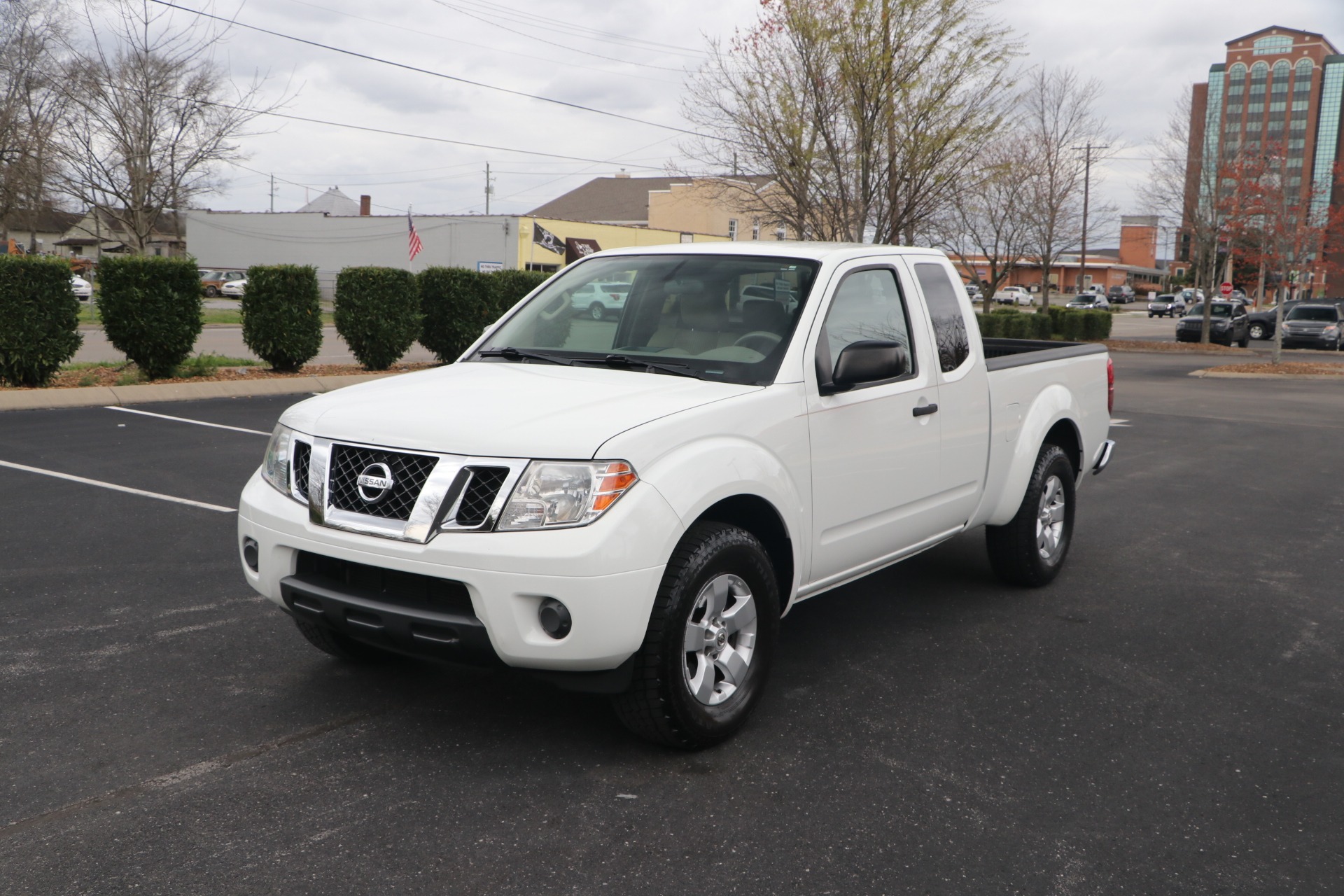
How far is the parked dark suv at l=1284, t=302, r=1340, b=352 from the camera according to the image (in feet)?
117

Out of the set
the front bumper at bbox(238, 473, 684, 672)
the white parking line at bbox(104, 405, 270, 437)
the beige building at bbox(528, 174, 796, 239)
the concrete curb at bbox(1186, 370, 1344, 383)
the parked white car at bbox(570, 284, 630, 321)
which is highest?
the beige building at bbox(528, 174, 796, 239)

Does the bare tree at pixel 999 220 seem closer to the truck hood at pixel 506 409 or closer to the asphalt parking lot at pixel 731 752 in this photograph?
the asphalt parking lot at pixel 731 752

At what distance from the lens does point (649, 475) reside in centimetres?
362

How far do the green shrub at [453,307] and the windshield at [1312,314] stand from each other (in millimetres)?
29989

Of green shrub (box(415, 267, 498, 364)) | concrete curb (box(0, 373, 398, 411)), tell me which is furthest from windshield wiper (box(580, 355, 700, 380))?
green shrub (box(415, 267, 498, 364))

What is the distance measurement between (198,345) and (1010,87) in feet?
54.7

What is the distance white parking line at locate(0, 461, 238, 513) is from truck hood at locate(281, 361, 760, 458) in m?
3.85

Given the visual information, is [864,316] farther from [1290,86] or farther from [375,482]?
[1290,86]

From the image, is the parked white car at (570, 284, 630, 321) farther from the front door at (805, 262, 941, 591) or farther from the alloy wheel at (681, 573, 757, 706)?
the alloy wheel at (681, 573, 757, 706)

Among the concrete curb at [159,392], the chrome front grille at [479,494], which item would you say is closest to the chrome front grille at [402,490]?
the chrome front grille at [479,494]

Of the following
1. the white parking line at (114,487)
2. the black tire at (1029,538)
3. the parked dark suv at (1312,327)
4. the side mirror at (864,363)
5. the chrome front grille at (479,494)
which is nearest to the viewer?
the chrome front grille at (479,494)

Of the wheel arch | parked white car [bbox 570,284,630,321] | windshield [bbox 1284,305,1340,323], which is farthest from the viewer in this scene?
windshield [bbox 1284,305,1340,323]

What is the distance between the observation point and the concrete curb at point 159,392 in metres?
12.6

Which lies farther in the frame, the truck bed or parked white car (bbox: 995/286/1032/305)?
parked white car (bbox: 995/286/1032/305)
